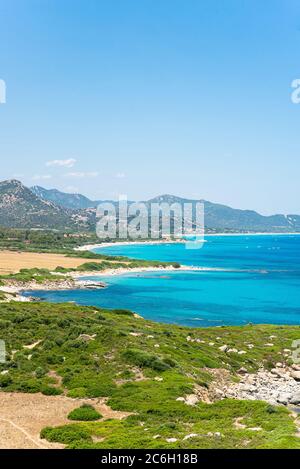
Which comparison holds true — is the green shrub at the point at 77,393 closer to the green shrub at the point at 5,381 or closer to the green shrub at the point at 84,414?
the green shrub at the point at 84,414

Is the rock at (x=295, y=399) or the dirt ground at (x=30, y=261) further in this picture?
the dirt ground at (x=30, y=261)

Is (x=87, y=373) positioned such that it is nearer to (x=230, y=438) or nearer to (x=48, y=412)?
(x=48, y=412)

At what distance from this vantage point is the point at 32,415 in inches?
900

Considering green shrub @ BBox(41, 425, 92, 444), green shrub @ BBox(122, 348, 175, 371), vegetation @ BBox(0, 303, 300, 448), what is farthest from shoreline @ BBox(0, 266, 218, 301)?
green shrub @ BBox(41, 425, 92, 444)

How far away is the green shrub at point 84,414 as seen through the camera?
22.5 meters

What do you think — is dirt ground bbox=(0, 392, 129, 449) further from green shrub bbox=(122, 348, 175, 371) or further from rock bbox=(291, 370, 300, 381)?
rock bbox=(291, 370, 300, 381)

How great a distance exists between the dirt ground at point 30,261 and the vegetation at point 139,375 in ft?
246

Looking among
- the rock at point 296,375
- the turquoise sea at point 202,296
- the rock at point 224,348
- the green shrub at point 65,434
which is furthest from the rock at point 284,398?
the turquoise sea at point 202,296

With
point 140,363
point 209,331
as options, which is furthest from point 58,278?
point 140,363

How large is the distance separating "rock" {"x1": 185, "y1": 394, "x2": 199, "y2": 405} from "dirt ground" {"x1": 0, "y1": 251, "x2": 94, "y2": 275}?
90.7 meters

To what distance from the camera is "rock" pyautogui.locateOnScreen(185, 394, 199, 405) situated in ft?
80.6

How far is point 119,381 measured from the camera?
91.8 feet

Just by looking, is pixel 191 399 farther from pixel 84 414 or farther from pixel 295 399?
pixel 295 399
